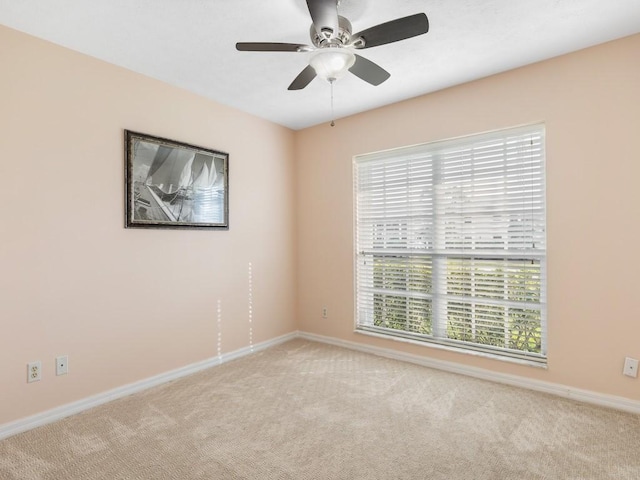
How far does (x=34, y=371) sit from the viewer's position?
93.3 inches

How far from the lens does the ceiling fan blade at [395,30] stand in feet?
5.67

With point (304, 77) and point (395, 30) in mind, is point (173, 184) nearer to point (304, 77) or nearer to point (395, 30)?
point (304, 77)

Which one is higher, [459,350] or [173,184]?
[173,184]

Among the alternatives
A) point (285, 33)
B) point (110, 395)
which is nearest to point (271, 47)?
point (285, 33)

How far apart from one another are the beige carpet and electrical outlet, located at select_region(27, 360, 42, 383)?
1.04ft

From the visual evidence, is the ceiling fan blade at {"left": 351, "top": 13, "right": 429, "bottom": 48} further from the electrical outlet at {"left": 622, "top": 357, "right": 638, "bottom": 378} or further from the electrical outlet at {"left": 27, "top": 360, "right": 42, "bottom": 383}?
the electrical outlet at {"left": 27, "top": 360, "right": 42, "bottom": 383}

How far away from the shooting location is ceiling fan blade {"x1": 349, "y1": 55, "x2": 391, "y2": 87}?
216 cm

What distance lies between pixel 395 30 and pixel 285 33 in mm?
852

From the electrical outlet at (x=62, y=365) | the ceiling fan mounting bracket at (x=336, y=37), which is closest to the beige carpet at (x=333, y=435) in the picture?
the electrical outlet at (x=62, y=365)

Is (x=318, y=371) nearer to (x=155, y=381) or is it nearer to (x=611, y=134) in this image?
(x=155, y=381)

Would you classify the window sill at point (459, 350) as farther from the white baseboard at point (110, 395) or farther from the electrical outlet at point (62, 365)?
the electrical outlet at point (62, 365)

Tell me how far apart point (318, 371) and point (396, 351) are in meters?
0.83

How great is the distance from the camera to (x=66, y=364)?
2.51 meters

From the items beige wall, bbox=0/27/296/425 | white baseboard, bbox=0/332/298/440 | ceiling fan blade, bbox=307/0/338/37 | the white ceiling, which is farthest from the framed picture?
ceiling fan blade, bbox=307/0/338/37
